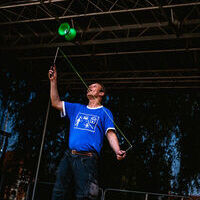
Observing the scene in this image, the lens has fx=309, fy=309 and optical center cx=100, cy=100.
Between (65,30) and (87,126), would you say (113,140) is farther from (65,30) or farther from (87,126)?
(65,30)

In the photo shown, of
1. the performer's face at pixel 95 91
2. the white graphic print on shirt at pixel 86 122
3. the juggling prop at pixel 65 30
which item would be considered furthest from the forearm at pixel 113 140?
the juggling prop at pixel 65 30

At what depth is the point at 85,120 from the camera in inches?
103

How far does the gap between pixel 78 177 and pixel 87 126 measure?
425mm

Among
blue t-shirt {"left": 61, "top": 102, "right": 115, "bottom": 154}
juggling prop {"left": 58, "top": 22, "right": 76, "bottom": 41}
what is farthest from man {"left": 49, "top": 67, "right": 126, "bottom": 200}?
juggling prop {"left": 58, "top": 22, "right": 76, "bottom": 41}

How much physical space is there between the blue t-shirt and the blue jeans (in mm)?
100

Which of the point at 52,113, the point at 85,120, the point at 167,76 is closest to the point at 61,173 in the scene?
the point at 85,120

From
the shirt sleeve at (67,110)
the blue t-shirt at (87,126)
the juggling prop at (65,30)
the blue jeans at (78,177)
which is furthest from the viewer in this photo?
the juggling prop at (65,30)

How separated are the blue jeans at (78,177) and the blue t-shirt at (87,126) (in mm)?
100

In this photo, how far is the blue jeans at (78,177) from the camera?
7.64 feet

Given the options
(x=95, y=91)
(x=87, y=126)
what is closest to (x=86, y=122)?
(x=87, y=126)

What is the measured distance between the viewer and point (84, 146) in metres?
2.44

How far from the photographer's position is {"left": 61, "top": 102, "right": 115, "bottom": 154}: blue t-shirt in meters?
2.47

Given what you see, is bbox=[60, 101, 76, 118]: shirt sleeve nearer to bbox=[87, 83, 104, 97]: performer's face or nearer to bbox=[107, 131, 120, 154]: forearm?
bbox=[87, 83, 104, 97]: performer's face

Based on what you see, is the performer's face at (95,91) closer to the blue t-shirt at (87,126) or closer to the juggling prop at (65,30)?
the blue t-shirt at (87,126)
